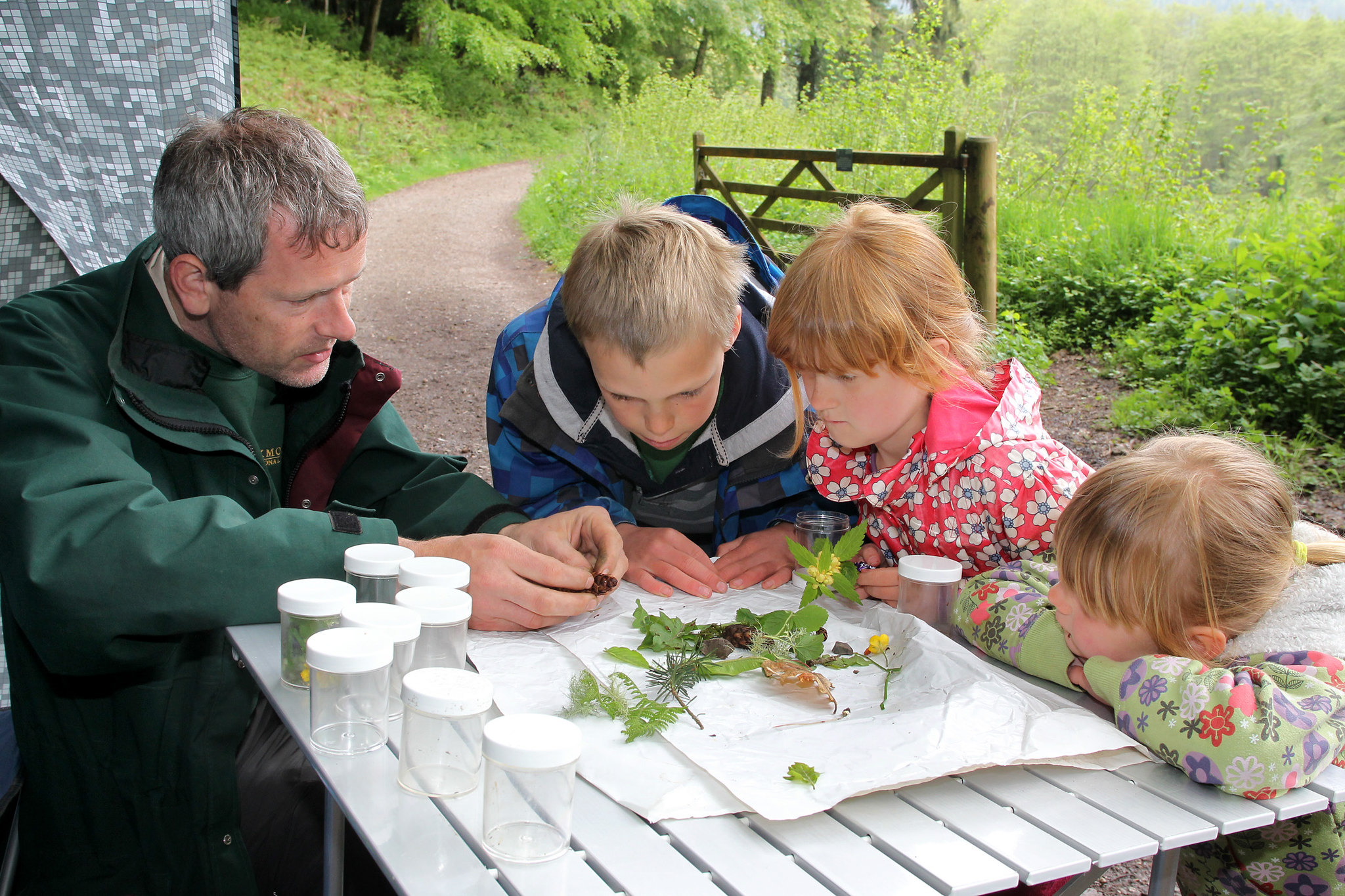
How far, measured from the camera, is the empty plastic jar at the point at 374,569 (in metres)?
1.48

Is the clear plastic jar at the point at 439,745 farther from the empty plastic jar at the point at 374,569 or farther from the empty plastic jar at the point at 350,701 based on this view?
the empty plastic jar at the point at 374,569

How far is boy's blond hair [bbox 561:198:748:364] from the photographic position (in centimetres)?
192

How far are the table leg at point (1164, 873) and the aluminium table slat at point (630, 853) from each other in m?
0.62

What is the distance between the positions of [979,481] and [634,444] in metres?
0.83

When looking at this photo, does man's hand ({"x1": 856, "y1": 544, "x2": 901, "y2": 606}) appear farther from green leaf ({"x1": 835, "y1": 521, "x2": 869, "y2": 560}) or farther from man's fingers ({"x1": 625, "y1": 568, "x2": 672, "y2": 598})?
man's fingers ({"x1": 625, "y1": 568, "x2": 672, "y2": 598})

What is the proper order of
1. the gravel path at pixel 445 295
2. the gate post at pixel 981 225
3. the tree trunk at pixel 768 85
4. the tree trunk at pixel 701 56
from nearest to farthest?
the gate post at pixel 981 225
the gravel path at pixel 445 295
the tree trunk at pixel 701 56
the tree trunk at pixel 768 85

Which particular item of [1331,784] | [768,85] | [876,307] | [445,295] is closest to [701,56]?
[768,85]

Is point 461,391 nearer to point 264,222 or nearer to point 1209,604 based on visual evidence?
point 264,222

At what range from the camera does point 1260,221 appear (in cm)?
742

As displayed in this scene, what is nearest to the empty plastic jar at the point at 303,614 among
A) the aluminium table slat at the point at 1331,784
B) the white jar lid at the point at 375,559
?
the white jar lid at the point at 375,559

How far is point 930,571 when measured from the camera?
1609 millimetres

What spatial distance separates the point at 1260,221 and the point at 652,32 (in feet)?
66.2

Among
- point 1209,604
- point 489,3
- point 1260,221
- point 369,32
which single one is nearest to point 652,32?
point 489,3

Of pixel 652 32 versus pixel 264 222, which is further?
pixel 652 32
